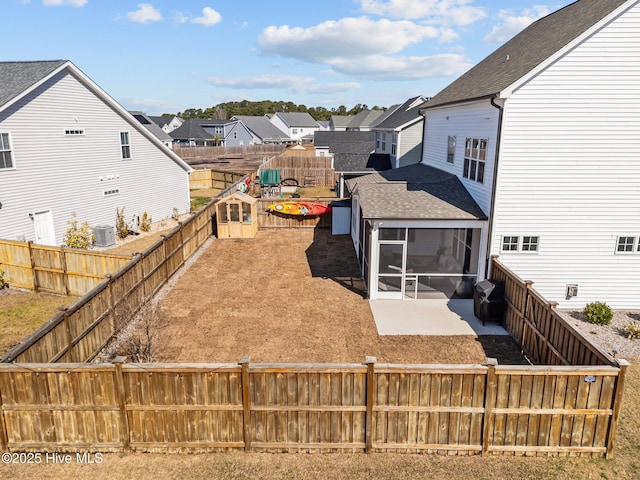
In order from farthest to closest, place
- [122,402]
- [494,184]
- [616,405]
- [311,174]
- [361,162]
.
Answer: [311,174] → [361,162] → [494,184] → [122,402] → [616,405]

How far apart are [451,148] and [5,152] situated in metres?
18.5

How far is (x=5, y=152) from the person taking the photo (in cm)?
1820

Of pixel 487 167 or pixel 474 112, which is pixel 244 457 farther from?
pixel 474 112

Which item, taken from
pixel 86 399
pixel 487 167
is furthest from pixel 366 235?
pixel 86 399

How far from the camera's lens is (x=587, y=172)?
14.0 meters

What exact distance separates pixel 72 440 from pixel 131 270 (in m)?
6.30

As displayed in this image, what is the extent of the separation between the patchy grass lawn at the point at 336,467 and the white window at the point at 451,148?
43.4 ft

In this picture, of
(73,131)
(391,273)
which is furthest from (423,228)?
(73,131)

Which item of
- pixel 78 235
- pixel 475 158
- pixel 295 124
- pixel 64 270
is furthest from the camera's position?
pixel 295 124

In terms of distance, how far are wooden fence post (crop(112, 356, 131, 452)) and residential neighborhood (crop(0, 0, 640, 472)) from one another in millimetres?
32

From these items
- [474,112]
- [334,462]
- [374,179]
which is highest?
[474,112]

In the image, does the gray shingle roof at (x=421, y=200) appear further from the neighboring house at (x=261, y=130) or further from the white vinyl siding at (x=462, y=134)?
the neighboring house at (x=261, y=130)

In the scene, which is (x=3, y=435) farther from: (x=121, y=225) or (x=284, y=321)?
(x=121, y=225)

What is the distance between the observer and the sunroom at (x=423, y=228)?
14906 millimetres
